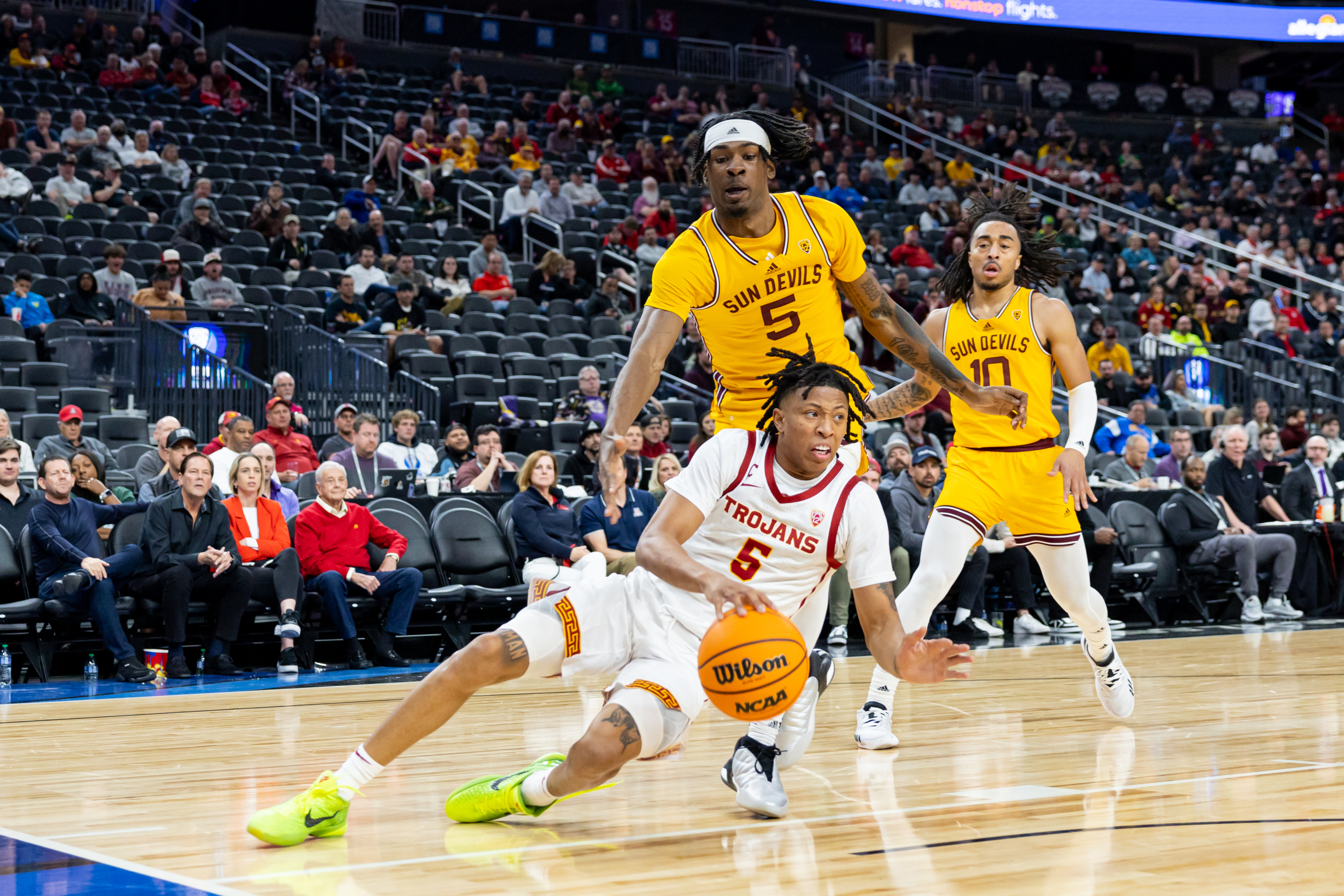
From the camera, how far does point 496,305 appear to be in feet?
48.1

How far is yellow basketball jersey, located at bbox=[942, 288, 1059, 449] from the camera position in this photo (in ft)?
18.8

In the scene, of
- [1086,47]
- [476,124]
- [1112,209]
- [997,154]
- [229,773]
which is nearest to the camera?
[229,773]

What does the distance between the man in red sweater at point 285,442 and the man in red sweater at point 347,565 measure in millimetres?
1552

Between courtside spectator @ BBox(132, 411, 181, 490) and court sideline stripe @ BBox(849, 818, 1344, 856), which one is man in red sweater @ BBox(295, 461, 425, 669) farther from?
court sideline stripe @ BBox(849, 818, 1344, 856)

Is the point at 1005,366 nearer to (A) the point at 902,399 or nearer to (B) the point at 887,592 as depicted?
(A) the point at 902,399

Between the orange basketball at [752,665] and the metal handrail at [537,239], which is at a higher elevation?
the metal handrail at [537,239]

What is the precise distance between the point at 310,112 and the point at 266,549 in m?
12.0

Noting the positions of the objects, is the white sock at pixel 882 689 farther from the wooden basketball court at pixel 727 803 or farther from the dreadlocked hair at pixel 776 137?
the dreadlocked hair at pixel 776 137

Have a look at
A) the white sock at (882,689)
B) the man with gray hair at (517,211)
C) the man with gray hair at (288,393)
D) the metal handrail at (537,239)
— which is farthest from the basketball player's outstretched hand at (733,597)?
the man with gray hair at (517,211)

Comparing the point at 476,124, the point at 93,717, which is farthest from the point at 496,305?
the point at 93,717

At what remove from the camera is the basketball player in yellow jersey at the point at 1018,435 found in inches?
223

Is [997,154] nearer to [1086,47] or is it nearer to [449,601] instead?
[1086,47]

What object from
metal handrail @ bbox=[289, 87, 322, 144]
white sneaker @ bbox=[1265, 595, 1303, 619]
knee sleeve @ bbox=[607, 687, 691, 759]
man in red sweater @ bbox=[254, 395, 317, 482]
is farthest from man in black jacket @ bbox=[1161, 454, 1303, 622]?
metal handrail @ bbox=[289, 87, 322, 144]

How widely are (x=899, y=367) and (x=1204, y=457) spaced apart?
3834 millimetres
